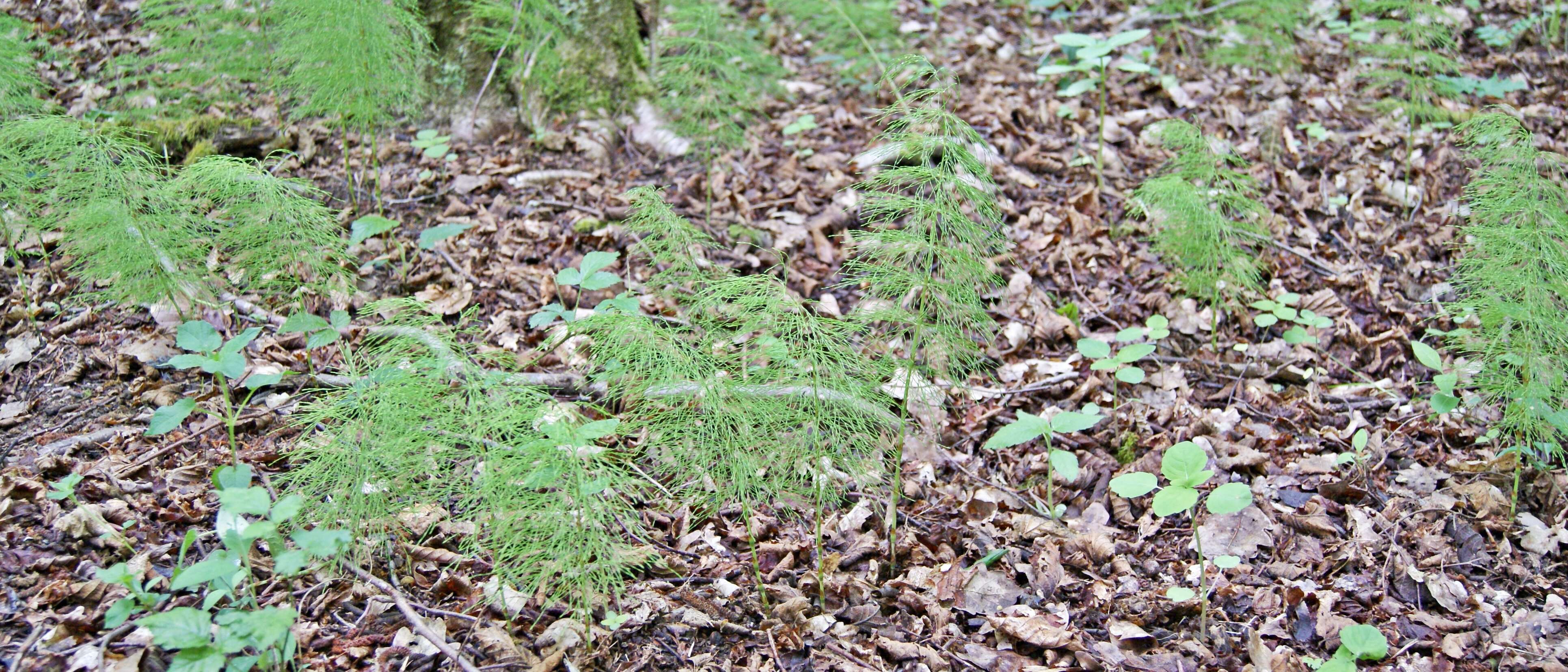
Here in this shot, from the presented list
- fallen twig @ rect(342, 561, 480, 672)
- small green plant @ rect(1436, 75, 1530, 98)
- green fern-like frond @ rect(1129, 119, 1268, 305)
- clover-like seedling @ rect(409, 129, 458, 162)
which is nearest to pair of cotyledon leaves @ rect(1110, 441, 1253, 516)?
green fern-like frond @ rect(1129, 119, 1268, 305)

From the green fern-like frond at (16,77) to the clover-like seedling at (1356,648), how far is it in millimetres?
4102

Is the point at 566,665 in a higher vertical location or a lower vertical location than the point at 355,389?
lower

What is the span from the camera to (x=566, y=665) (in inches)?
85.6

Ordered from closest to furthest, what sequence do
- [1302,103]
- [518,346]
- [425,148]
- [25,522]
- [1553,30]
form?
1. [25,522]
2. [518,346]
3. [425,148]
4. [1302,103]
5. [1553,30]

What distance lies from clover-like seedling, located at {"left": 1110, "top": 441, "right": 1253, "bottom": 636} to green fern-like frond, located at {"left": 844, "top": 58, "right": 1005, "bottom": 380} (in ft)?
1.70

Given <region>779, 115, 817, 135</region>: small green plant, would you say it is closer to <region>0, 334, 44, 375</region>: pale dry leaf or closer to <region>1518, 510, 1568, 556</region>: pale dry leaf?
<region>0, 334, 44, 375</region>: pale dry leaf

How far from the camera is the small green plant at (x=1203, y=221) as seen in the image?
331cm

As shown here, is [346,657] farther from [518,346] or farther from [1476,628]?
[1476,628]

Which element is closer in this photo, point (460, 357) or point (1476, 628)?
point (460, 357)

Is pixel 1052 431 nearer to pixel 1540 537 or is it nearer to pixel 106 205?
pixel 1540 537

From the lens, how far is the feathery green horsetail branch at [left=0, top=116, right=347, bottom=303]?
265 cm

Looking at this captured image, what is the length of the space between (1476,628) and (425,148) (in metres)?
4.16

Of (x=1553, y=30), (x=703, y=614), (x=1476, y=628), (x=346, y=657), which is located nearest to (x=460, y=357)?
(x=346, y=657)

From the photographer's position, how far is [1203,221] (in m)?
3.29
